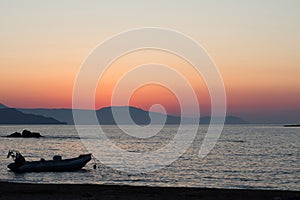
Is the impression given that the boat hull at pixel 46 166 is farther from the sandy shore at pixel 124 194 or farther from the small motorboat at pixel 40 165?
the sandy shore at pixel 124 194

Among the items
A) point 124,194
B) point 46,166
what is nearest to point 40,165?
point 46,166

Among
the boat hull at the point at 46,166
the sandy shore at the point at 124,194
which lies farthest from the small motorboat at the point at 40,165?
the sandy shore at the point at 124,194

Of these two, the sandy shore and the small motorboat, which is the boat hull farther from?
the sandy shore

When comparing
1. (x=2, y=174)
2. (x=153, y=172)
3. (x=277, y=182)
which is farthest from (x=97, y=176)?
(x=277, y=182)

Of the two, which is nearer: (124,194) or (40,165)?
(124,194)

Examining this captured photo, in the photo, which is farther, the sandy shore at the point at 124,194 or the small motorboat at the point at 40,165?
the small motorboat at the point at 40,165

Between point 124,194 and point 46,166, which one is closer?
point 124,194

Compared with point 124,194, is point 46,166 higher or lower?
higher

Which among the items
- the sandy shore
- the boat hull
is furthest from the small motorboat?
the sandy shore

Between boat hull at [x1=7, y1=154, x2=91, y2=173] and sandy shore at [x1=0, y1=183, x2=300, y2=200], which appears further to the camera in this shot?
boat hull at [x1=7, y1=154, x2=91, y2=173]

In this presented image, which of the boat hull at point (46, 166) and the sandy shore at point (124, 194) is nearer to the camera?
the sandy shore at point (124, 194)

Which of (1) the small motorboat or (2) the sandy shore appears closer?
(2) the sandy shore

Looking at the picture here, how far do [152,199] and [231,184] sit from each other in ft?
65.5

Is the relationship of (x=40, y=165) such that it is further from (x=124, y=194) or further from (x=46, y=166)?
(x=124, y=194)
